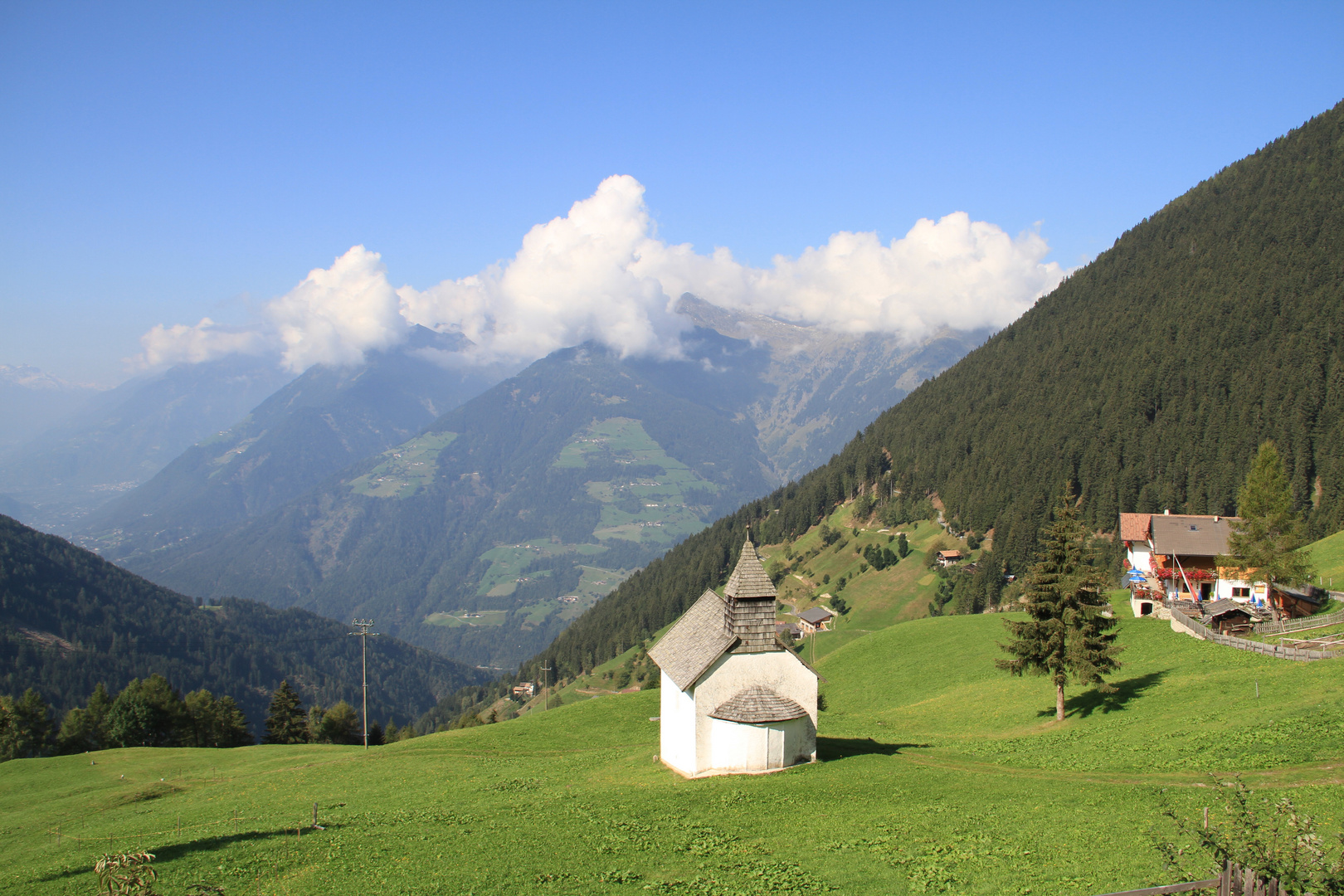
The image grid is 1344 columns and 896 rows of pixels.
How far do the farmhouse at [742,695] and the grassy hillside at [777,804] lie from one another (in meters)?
1.28

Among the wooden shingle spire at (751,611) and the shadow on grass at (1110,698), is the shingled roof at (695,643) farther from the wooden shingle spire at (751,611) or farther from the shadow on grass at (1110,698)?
the shadow on grass at (1110,698)

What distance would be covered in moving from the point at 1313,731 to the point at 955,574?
345 ft

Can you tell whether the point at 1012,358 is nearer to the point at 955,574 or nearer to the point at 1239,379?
the point at 1239,379

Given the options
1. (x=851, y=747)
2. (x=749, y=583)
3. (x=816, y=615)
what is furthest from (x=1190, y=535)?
(x=816, y=615)

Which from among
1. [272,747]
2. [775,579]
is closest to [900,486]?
[775,579]

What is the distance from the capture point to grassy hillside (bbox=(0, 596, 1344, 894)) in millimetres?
21484

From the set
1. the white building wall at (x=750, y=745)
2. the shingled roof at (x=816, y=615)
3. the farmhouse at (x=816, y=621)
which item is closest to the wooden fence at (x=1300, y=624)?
the white building wall at (x=750, y=745)

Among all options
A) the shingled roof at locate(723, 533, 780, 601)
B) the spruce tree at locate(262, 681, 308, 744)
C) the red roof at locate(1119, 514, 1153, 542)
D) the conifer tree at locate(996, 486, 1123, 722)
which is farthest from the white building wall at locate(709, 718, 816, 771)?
the spruce tree at locate(262, 681, 308, 744)

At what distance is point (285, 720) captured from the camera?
89875mm

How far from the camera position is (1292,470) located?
4508 inches

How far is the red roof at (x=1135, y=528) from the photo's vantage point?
7369 centimetres

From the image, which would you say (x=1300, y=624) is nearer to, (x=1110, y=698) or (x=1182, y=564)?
(x=1110, y=698)

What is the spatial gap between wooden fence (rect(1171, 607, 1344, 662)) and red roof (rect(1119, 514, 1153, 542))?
1834cm

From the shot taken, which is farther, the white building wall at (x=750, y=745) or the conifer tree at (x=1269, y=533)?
the conifer tree at (x=1269, y=533)
